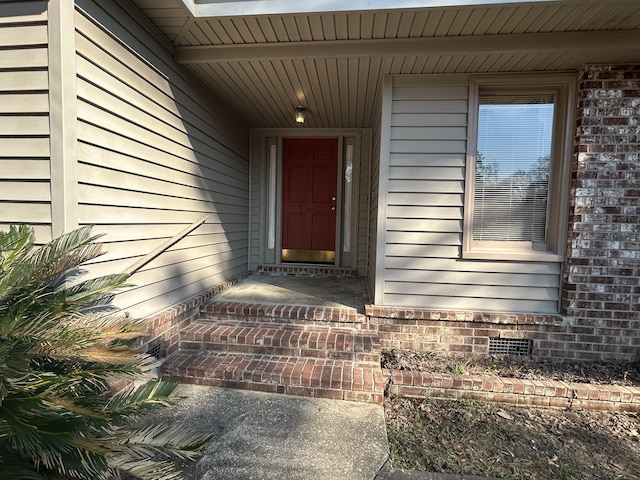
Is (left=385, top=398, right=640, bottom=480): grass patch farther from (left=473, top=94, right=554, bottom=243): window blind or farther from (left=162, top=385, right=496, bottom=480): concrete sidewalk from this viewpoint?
(left=473, top=94, right=554, bottom=243): window blind

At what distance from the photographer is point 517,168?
300 cm

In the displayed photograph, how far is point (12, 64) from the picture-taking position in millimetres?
1843

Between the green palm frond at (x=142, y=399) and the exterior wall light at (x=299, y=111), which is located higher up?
the exterior wall light at (x=299, y=111)

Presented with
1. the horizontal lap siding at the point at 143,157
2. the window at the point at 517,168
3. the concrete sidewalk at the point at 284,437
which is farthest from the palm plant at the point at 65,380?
the window at the point at 517,168

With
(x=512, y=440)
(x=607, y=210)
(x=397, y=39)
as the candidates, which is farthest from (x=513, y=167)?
(x=512, y=440)

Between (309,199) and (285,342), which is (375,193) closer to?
(309,199)

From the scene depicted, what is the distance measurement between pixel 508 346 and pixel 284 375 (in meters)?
2.03

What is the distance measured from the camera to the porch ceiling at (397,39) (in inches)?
88.8

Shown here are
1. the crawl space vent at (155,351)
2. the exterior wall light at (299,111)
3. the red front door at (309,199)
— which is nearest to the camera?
the crawl space vent at (155,351)

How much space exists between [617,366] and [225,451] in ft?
10.4

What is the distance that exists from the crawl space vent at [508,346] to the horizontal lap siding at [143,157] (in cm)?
280

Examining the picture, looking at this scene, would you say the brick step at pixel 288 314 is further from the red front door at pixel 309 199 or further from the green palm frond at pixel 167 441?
the red front door at pixel 309 199

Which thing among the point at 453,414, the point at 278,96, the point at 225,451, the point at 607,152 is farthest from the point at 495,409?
the point at 278,96

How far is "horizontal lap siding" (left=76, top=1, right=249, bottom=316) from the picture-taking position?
1986 millimetres
